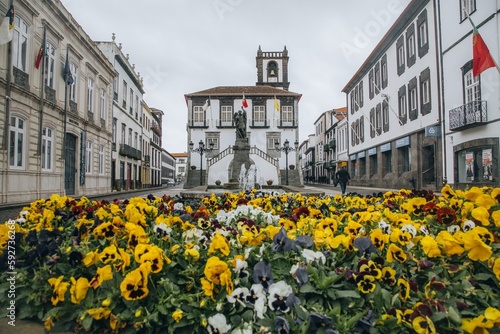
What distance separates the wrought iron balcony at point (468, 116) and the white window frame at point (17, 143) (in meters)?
17.6

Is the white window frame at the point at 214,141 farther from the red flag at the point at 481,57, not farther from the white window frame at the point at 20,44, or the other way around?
the red flag at the point at 481,57

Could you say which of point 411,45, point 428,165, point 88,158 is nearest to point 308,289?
point 428,165

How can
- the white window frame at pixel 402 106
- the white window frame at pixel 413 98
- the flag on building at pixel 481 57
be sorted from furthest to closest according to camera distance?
1. the white window frame at pixel 402 106
2. the white window frame at pixel 413 98
3. the flag on building at pixel 481 57

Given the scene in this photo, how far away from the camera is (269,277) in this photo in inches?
69.5

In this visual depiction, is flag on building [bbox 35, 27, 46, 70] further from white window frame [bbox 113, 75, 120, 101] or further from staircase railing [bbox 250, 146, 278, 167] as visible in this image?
staircase railing [bbox 250, 146, 278, 167]

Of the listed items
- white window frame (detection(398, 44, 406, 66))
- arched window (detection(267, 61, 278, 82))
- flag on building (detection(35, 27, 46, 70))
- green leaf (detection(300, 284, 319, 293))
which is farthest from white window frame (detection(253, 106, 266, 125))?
green leaf (detection(300, 284, 319, 293))

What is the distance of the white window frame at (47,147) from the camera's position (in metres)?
15.3

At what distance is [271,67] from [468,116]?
37.9 meters

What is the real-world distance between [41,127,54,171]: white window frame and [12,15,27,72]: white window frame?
9.88 ft

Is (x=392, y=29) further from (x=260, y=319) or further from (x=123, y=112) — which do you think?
(x=260, y=319)

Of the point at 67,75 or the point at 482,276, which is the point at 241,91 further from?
the point at 482,276

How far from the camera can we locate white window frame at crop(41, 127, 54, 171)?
15.3 meters

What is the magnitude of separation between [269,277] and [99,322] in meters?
0.84

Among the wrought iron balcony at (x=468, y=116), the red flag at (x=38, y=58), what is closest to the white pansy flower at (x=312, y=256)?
the wrought iron balcony at (x=468, y=116)
